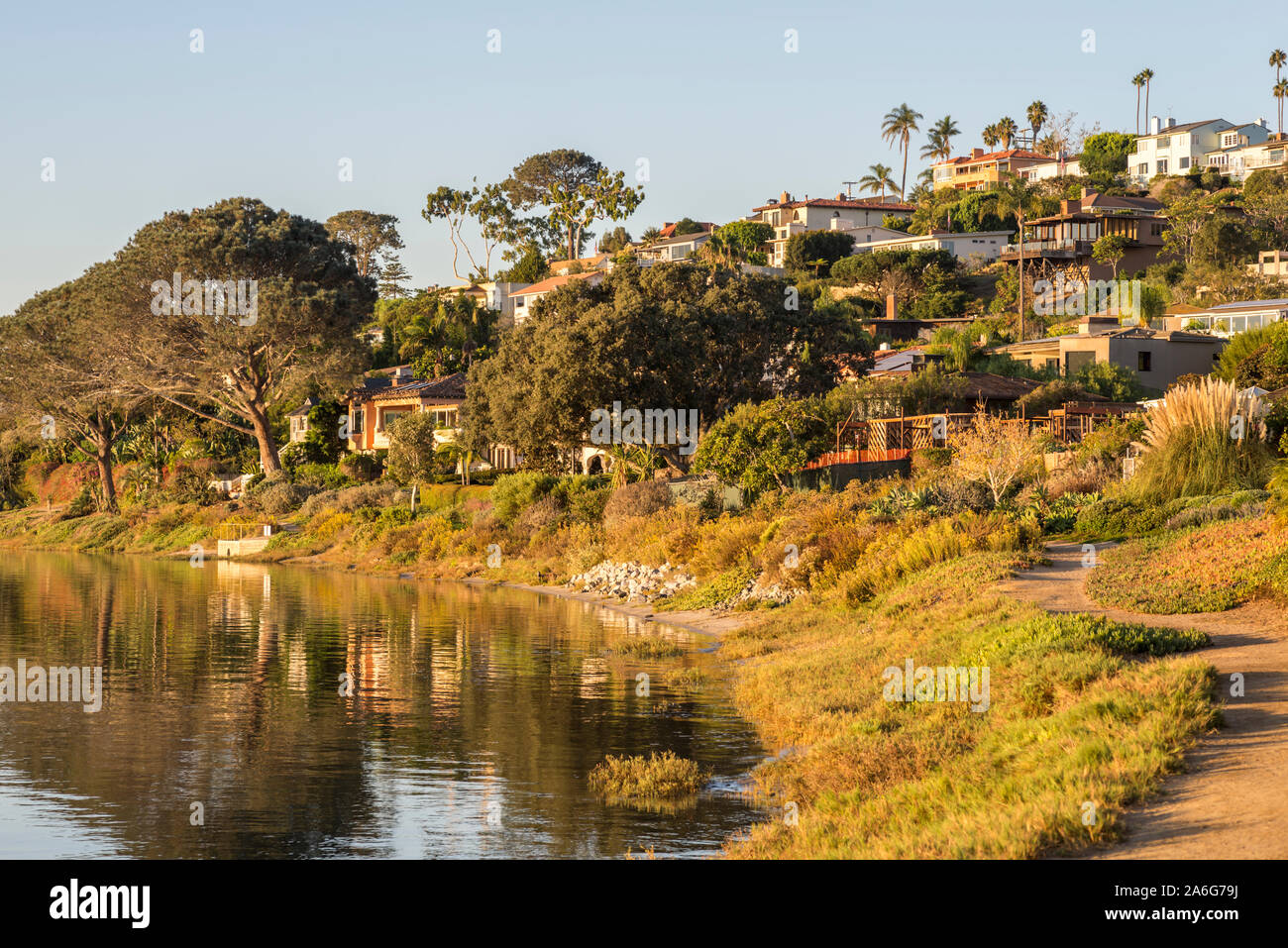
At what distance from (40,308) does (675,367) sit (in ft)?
159

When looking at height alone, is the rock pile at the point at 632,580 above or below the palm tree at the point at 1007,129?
below

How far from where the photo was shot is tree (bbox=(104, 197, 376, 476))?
69562mm

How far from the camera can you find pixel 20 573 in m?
56.9

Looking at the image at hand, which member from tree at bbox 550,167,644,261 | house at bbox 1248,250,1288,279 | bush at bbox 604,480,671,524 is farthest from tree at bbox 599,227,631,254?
bush at bbox 604,480,671,524

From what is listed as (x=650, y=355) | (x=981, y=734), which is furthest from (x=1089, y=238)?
(x=981, y=734)

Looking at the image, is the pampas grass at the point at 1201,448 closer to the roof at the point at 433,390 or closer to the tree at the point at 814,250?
the roof at the point at 433,390

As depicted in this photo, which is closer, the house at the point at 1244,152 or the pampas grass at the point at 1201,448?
the pampas grass at the point at 1201,448

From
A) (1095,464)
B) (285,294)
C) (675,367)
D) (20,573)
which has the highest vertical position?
(285,294)

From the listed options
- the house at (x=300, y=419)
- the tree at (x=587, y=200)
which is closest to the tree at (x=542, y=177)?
the tree at (x=587, y=200)

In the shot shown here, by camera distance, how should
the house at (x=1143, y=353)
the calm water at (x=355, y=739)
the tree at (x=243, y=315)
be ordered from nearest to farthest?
the calm water at (x=355, y=739) → the house at (x=1143, y=353) → the tree at (x=243, y=315)

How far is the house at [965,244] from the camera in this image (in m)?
126

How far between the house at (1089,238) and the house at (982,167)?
36956mm
